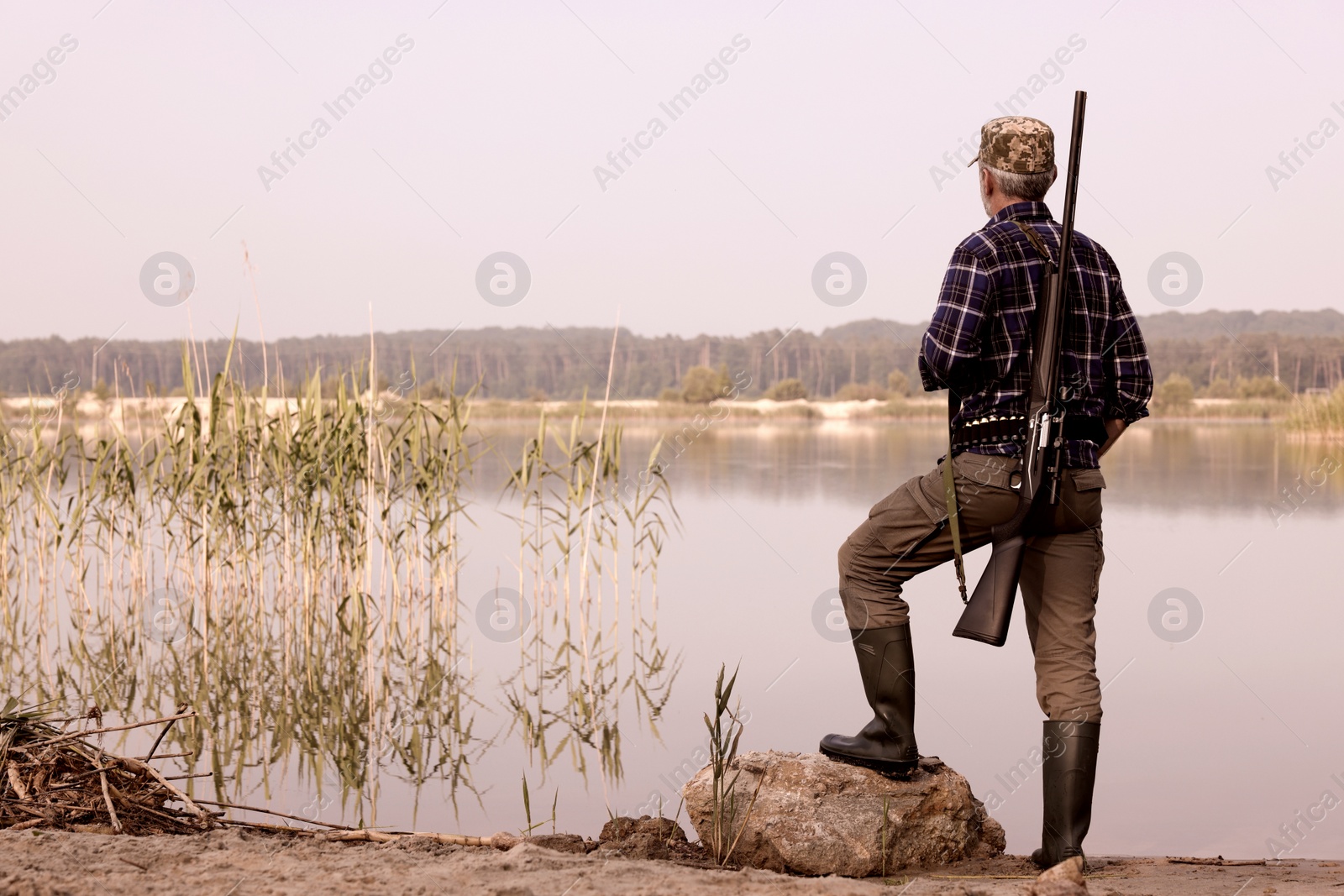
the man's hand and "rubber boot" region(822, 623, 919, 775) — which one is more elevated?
the man's hand

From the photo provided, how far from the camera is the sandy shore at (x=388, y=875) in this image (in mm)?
2430

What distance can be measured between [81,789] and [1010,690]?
157 inches

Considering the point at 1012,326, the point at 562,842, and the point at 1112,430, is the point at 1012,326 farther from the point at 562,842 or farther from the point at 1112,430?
the point at 562,842

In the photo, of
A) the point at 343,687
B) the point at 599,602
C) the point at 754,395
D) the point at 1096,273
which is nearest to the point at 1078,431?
the point at 1096,273

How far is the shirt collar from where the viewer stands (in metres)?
3.04

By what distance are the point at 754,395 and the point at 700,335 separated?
18.3ft

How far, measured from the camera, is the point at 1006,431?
2.99m

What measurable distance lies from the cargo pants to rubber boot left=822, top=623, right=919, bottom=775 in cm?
6

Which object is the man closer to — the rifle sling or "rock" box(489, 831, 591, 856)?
the rifle sling

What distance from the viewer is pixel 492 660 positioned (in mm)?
6270

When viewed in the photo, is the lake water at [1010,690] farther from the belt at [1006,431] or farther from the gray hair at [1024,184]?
the gray hair at [1024,184]

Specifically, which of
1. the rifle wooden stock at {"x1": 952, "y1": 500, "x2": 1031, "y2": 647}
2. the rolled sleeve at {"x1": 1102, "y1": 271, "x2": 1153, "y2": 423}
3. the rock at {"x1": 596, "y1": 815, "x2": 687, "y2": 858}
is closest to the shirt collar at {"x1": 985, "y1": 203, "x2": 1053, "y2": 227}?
the rolled sleeve at {"x1": 1102, "y1": 271, "x2": 1153, "y2": 423}

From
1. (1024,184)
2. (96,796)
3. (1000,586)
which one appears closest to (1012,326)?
(1024,184)

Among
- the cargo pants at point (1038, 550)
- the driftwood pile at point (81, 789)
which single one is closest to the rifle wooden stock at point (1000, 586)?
the cargo pants at point (1038, 550)
